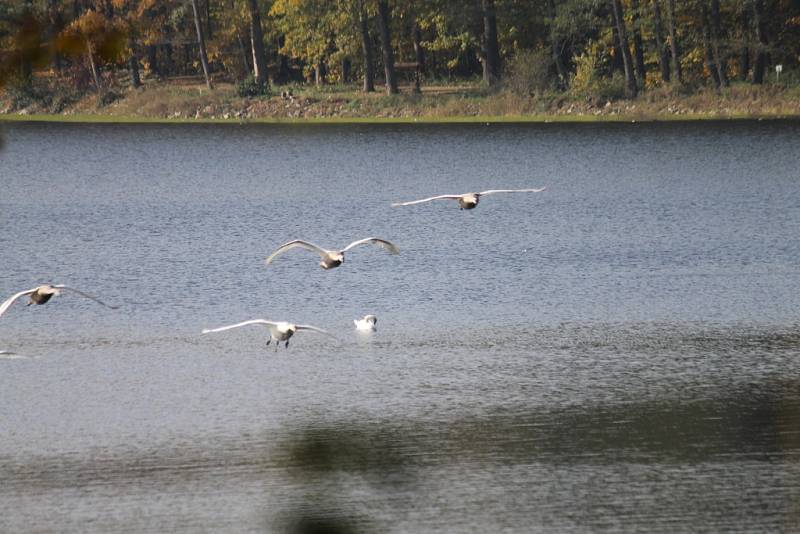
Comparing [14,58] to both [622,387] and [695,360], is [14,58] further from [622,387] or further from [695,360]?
[695,360]

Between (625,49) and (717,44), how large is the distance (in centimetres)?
578

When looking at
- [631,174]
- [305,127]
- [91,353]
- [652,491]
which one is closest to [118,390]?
[91,353]

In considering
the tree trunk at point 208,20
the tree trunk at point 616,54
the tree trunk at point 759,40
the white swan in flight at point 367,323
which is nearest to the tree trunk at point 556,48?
the tree trunk at point 616,54

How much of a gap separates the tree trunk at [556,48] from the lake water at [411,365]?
29.7 meters

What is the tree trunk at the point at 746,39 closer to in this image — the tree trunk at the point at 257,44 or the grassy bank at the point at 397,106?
the grassy bank at the point at 397,106

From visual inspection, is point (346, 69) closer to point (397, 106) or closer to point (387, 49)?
point (387, 49)

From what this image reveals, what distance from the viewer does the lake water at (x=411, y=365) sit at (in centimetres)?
2141

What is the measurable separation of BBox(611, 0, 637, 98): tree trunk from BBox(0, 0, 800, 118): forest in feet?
0.40

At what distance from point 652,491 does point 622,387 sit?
6.32m

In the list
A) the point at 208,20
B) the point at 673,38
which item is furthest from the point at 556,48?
the point at 208,20

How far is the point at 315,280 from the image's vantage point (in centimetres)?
4009

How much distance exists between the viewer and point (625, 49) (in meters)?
86.6

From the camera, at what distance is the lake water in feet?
70.2

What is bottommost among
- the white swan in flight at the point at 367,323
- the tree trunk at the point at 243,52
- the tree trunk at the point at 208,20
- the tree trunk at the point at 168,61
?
the tree trunk at the point at 168,61
